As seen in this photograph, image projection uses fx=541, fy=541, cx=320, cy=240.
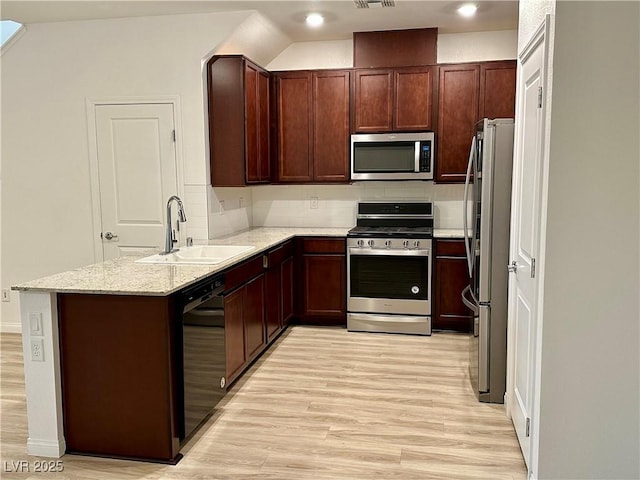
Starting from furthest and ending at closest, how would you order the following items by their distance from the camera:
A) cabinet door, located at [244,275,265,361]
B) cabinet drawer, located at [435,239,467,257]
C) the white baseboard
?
cabinet drawer, located at [435,239,467,257] → cabinet door, located at [244,275,265,361] → the white baseboard

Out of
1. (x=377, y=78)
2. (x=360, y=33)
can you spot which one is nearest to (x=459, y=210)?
(x=377, y=78)

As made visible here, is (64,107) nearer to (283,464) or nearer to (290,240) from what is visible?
(290,240)

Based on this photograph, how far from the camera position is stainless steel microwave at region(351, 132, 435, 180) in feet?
16.3

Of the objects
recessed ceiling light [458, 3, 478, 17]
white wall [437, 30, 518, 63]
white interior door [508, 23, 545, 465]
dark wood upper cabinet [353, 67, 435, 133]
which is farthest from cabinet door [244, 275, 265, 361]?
white wall [437, 30, 518, 63]

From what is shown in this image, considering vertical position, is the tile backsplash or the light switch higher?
the tile backsplash

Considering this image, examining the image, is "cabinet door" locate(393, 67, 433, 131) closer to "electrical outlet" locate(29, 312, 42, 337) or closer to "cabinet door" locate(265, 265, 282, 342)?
"cabinet door" locate(265, 265, 282, 342)

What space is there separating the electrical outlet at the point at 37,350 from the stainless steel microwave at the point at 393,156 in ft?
10.3

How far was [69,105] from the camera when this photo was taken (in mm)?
4723

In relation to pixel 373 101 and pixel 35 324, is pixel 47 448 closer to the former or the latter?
pixel 35 324

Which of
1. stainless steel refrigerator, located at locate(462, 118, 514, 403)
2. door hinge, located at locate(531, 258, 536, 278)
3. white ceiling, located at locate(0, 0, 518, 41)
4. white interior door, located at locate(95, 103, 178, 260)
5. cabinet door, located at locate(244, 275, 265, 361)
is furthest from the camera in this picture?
white interior door, located at locate(95, 103, 178, 260)

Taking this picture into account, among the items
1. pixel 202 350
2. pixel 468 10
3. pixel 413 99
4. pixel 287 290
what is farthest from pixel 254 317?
pixel 468 10

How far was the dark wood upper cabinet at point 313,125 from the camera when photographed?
5129mm

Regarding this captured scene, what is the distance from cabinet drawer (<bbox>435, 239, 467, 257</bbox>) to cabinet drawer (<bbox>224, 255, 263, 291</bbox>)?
164 cm

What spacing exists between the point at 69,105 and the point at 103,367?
287 cm
